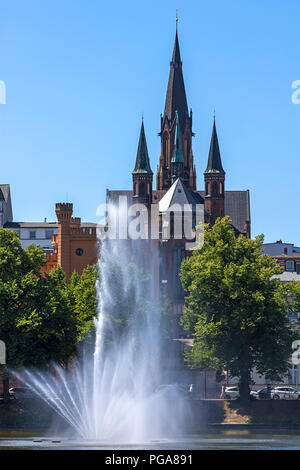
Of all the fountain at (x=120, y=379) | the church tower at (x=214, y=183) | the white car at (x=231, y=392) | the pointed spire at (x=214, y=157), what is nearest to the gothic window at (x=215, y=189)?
the church tower at (x=214, y=183)

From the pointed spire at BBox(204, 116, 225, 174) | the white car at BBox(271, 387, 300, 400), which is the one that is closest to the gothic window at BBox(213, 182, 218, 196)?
the pointed spire at BBox(204, 116, 225, 174)

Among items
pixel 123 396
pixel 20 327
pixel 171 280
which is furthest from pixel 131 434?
pixel 171 280

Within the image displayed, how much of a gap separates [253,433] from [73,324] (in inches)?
803

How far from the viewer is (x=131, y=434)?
9262cm

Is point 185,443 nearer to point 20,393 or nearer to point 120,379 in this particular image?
point 120,379

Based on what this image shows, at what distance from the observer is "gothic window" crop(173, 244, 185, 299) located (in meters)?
171

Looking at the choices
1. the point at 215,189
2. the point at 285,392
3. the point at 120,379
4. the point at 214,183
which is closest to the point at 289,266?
the point at 215,189

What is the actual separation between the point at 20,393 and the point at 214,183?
82774mm

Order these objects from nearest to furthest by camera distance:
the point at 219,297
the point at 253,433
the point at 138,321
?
1. the point at 253,433
2. the point at 219,297
3. the point at 138,321

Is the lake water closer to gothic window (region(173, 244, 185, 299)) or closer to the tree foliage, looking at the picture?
the tree foliage

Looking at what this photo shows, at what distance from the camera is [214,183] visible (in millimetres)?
197125

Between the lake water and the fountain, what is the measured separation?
2.42 m
